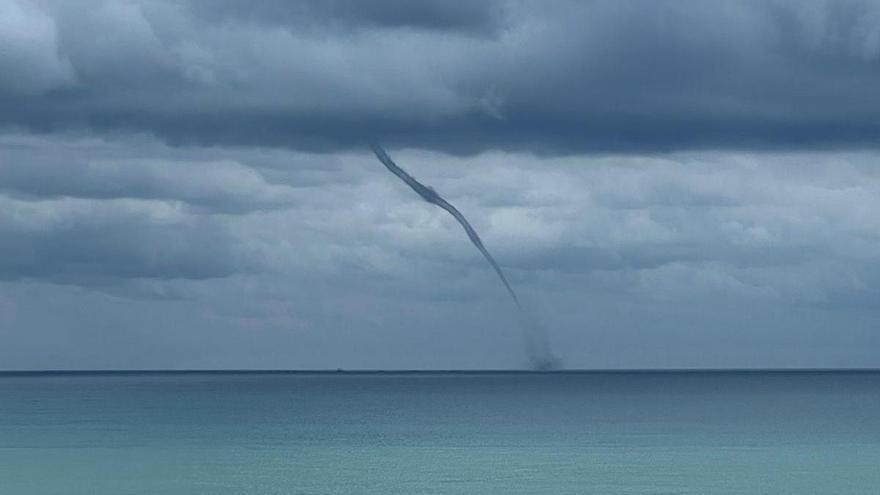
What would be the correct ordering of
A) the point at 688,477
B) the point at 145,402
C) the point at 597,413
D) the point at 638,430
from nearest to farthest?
1. the point at 688,477
2. the point at 638,430
3. the point at 597,413
4. the point at 145,402

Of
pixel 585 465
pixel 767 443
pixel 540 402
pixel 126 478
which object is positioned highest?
pixel 540 402

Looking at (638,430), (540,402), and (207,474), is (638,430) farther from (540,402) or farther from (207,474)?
(540,402)

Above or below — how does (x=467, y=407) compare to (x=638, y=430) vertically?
above

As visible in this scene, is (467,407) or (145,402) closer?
(467,407)

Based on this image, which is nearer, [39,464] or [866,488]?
[866,488]

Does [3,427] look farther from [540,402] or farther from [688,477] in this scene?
[540,402]

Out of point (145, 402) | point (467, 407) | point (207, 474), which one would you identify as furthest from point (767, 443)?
point (145, 402)

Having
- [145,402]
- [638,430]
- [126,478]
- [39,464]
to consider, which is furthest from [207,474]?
[145,402]

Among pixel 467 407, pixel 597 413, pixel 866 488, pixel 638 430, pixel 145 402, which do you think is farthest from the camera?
pixel 145 402

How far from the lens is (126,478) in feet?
261

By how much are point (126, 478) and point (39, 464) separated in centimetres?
951

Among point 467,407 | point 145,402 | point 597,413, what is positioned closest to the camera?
point 597,413

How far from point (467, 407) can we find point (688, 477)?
331 feet

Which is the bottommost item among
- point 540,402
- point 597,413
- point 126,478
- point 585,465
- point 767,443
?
point 126,478
